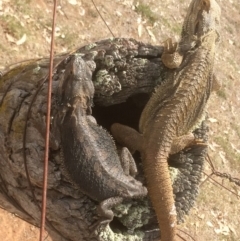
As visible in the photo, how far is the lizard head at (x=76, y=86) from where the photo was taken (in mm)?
1501

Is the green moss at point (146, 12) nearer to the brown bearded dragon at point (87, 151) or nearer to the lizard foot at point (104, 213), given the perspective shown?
the brown bearded dragon at point (87, 151)

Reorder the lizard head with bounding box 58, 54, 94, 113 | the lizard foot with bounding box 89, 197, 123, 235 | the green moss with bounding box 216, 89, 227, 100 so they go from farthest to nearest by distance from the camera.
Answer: the green moss with bounding box 216, 89, 227, 100
the lizard head with bounding box 58, 54, 94, 113
the lizard foot with bounding box 89, 197, 123, 235

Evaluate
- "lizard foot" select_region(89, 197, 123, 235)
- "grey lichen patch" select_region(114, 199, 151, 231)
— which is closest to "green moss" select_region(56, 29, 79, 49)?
"grey lichen patch" select_region(114, 199, 151, 231)

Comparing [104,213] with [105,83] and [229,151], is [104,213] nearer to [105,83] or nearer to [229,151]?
[105,83]

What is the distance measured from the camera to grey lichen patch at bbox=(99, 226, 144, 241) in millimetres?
1443

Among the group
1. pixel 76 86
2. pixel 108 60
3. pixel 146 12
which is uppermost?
pixel 146 12

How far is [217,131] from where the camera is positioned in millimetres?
3918

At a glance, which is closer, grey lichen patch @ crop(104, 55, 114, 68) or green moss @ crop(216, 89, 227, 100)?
grey lichen patch @ crop(104, 55, 114, 68)

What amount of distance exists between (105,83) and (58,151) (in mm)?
309

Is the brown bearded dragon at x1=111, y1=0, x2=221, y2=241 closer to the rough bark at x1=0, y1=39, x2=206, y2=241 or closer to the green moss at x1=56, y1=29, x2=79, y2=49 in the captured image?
the rough bark at x1=0, y1=39, x2=206, y2=241

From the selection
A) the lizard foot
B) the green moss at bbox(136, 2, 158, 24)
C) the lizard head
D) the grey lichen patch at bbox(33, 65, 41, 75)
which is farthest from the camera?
the green moss at bbox(136, 2, 158, 24)

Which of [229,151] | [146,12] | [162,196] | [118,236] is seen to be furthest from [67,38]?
[118,236]

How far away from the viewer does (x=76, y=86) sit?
153cm

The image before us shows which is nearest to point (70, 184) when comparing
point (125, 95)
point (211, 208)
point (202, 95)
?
point (125, 95)
